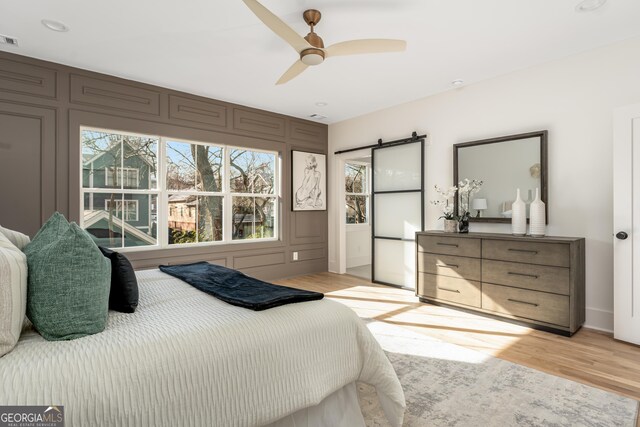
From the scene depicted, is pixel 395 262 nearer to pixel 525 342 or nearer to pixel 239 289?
pixel 525 342

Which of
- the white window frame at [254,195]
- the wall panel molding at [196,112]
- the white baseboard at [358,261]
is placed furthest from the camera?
the white baseboard at [358,261]

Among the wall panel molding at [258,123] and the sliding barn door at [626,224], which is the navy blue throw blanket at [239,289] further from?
the wall panel molding at [258,123]

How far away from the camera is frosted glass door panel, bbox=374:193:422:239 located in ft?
14.9

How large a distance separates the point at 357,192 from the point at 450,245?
10.9 feet

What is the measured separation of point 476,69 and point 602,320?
9.00 feet

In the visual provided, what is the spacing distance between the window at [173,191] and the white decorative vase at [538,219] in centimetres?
344

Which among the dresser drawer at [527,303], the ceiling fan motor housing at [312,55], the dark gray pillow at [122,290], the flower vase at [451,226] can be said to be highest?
the ceiling fan motor housing at [312,55]

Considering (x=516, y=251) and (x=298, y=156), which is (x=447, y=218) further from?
(x=298, y=156)

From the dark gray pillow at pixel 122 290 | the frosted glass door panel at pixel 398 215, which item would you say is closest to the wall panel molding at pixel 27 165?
the dark gray pillow at pixel 122 290

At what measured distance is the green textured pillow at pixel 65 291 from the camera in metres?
1.14

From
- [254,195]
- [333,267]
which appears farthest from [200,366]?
[333,267]

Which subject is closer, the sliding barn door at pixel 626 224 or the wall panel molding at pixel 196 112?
the sliding barn door at pixel 626 224

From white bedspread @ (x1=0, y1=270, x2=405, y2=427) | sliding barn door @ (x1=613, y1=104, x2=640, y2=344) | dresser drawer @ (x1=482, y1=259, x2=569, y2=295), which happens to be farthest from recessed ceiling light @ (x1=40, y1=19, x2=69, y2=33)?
sliding barn door @ (x1=613, y1=104, x2=640, y2=344)

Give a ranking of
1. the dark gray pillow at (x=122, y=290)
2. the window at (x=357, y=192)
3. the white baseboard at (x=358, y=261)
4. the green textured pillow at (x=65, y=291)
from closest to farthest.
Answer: the green textured pillow at (x=65, y=291), the dark gray pillow at (x=122, y=290), the white baseboard at (x=358, y=261), the window at (x=357, y=192)
